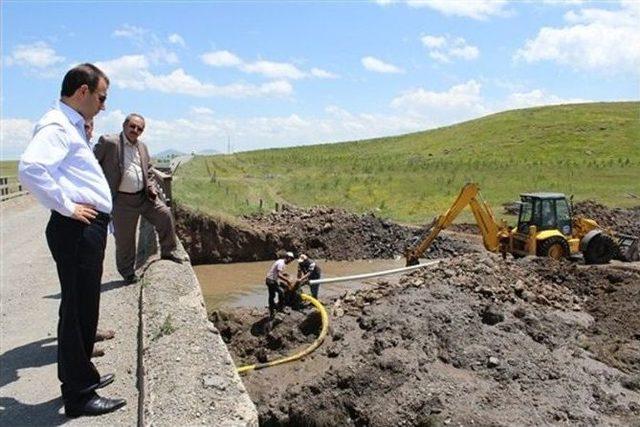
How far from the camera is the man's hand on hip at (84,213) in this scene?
160 inches

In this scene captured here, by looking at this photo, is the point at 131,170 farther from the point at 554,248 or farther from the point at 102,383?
the point at 554,248

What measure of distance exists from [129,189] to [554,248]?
15.0 meters

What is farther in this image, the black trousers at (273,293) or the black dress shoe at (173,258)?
→ the black trousers at (273,293)

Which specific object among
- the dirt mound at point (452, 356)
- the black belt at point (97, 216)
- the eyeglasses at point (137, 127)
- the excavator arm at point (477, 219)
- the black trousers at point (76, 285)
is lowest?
the dirt mound at point (452, 356)

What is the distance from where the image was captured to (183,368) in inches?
194

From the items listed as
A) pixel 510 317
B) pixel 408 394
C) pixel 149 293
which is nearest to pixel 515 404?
pixel 408 394

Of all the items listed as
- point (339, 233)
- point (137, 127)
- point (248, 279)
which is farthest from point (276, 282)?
point (339, 233)

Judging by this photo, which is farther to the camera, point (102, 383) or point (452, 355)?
point (452, 355)

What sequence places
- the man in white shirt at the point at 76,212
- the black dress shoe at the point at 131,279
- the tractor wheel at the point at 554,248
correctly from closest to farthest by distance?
the man in white shirt at the point at 76,212
the black dress shoe at the point at 131,279
the tractor wheel at the point at 554,248

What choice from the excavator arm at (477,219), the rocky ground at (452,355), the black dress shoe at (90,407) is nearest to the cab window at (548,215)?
the excavator arm at (477,219)

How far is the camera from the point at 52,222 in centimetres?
Result: 421

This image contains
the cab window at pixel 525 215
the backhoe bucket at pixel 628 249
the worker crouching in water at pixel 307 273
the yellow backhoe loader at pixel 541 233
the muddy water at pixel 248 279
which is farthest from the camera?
the backhoe bucket at pixel 628 249

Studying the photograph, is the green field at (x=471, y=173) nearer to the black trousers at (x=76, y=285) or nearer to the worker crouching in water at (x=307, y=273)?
the worker crouching in water at (x=307, y=273)

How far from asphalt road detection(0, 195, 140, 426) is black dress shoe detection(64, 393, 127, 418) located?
5 centimetres
